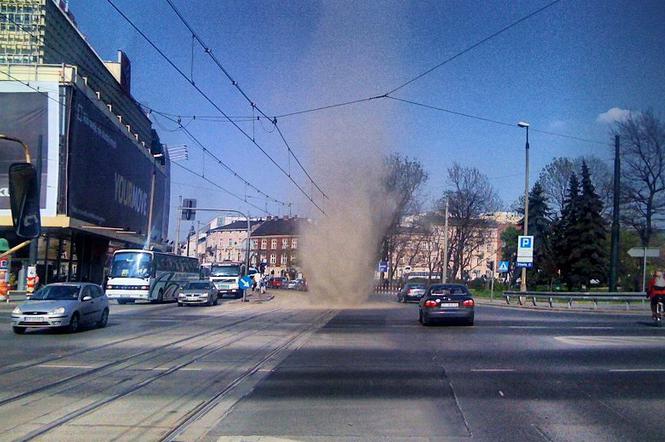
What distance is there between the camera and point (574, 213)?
2200 inches

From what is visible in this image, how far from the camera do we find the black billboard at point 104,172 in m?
43.7

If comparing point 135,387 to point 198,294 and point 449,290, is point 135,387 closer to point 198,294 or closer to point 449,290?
point 449,290

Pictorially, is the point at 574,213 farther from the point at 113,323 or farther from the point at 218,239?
the point at 218,239

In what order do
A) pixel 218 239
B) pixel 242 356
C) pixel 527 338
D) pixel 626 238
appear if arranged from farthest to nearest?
pixel 218 239
pixel 626 238
pixel 527 338
pixel 242 356

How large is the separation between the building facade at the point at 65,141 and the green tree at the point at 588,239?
3704 centimetres

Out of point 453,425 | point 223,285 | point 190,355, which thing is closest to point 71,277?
point 223,285

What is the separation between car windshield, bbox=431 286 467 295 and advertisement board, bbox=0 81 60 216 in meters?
28.7

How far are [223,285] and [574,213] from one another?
1173 inches

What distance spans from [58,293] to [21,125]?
2541 centimetres

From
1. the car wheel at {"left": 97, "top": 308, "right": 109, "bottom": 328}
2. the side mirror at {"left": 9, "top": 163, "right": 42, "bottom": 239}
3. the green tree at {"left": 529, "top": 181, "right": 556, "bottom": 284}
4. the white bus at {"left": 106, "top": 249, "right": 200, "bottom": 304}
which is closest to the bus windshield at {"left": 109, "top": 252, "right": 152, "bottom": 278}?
the white bus at {"left": 106, "top": 249, "right": 200, "bottom": 304}

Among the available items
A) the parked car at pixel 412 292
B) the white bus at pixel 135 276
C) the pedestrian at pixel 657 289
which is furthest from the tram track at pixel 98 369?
the parked car at pixel 412 292

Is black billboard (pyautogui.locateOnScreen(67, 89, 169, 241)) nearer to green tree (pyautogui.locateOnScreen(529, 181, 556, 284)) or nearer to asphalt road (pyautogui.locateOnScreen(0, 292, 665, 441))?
asphalt road (pyautogui.locateOnScreen(0, 292, 665, 441))

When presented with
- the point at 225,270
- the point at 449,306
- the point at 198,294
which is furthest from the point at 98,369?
the point at 225,270

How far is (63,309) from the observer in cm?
1845
